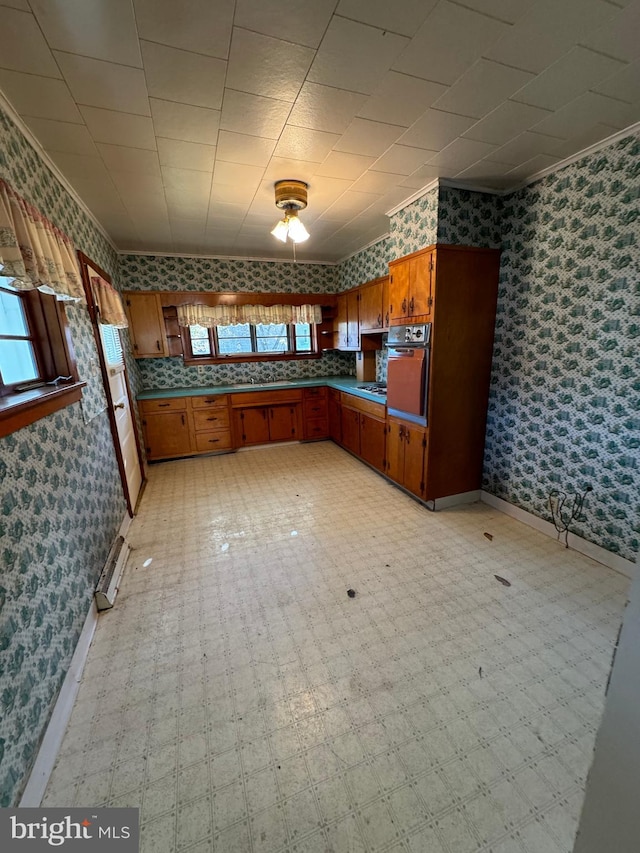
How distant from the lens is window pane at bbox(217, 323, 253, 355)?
15.5 feet

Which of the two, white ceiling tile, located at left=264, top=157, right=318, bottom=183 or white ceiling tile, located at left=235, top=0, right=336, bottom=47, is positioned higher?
white ceiling tile, located at left=264, top=157, right=318, bottom=183

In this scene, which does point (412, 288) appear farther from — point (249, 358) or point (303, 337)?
point (249, 358)

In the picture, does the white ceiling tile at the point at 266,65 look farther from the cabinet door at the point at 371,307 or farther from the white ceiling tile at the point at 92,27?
the cabinet door at the point at 371,307

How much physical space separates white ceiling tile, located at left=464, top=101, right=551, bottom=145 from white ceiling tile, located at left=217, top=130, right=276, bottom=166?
1.15 m

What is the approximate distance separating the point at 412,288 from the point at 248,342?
2833 mm

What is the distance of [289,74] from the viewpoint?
141 centimetres

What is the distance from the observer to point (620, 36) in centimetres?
125

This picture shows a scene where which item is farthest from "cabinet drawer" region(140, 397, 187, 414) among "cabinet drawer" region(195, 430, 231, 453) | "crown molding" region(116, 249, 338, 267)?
"crown molding" region(116, 249, 338, 267)

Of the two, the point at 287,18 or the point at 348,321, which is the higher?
the point at 287,18

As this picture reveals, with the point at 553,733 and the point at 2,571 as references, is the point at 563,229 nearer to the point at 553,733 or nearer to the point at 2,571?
the point at 553,733

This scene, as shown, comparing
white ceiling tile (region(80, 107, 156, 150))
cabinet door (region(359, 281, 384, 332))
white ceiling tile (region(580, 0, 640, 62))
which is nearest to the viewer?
white ceiling tile (region(580, 0, 640, 62))

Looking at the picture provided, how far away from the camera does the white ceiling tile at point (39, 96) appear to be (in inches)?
54.6

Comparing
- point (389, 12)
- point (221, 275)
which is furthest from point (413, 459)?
point (221, 275)

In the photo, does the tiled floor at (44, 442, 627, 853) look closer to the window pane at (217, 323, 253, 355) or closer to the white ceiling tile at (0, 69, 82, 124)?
the white ceiling tile at (0, 69, 82, 124)
